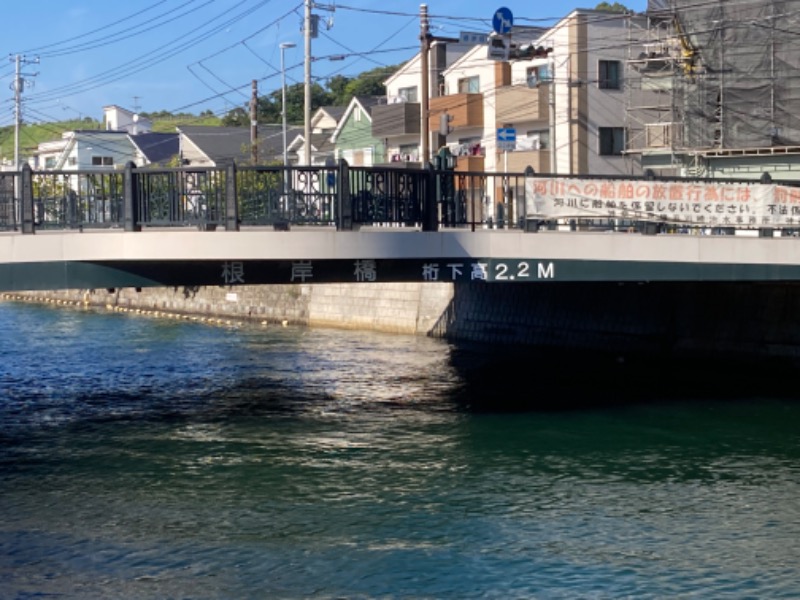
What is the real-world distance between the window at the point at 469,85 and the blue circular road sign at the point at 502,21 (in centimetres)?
1341

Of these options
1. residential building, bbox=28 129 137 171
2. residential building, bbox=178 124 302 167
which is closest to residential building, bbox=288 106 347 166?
residential building, bbox=178 124 302 167

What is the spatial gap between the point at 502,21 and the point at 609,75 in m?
10.6

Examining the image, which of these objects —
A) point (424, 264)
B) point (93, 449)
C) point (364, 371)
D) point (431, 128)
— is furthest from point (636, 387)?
point (431, 128)

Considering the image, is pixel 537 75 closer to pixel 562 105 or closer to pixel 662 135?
pixel 562 105

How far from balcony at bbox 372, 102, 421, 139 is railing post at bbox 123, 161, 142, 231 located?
36.6 m

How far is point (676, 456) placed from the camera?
20484 millimetres

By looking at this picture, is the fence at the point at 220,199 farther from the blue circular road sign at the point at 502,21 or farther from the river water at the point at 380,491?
the blue circular road sign at the point at 502,21

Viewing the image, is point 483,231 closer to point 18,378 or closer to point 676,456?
point 676,456

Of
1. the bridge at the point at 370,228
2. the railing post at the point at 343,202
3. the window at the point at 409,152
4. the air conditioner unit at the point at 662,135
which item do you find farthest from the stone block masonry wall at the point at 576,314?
the window at the point at 409,152

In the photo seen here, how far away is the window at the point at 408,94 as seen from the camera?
58844 millimetres

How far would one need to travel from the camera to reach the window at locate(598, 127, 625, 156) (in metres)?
47.9

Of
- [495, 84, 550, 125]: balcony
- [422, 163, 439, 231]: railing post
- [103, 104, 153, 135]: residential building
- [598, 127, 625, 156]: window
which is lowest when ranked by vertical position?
[422, 163, 439, 231]: railing post

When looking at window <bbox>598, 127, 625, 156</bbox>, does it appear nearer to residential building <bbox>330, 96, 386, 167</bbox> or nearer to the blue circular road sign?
the blue circular road sign

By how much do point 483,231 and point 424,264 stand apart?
47.1 inches
